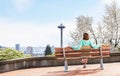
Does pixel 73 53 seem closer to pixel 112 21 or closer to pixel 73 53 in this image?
pixel 73 53

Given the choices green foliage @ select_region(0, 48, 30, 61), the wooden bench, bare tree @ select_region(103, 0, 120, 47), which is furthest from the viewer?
bare tree @ select_region(103, 0, 120, 47)

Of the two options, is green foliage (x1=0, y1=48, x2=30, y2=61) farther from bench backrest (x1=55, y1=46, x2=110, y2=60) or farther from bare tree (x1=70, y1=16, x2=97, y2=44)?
bare tree (x1=70, y1=16, x2=97, y2=44)

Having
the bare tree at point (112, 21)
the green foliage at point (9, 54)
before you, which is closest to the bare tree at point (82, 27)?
the bare tree at point (112, 21)

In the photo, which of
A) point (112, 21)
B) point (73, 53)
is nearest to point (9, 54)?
point (73, 53)

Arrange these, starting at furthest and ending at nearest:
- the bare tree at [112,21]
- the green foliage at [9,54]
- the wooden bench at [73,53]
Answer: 1. the bare tree at [112,21]
2. the green foliage at [9,54]
3. the wooden bench at [73,53]

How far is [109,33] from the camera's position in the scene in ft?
168

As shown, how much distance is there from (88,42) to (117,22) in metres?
37.4

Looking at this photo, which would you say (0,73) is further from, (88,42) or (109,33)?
(109,33)

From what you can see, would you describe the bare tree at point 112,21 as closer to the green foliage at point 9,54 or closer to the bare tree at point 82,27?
the bare tree at point 82,27

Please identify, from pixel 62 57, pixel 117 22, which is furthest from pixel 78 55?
pixel 117 22

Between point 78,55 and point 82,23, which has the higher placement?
point 82,23

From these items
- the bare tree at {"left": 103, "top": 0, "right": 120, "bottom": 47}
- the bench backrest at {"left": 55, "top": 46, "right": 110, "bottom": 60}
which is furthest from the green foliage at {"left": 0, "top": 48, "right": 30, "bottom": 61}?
the bare tree at {"left": 103, "top": 0, "right": 120, "bottom": 47}

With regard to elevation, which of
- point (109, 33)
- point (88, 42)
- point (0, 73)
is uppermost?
point (109, 33)

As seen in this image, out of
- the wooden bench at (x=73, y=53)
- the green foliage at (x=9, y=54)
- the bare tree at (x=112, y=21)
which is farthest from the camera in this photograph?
the bare tree at (x=112, y=21)
